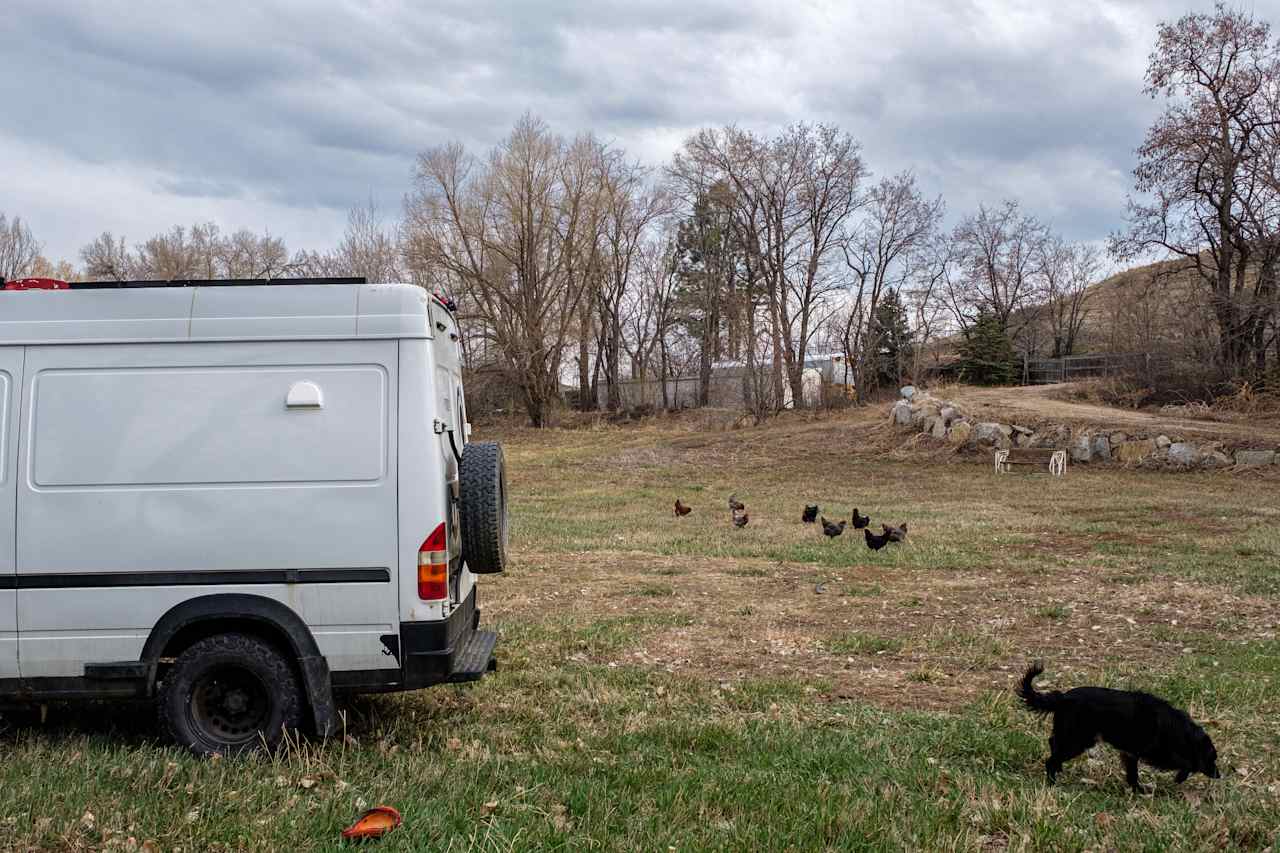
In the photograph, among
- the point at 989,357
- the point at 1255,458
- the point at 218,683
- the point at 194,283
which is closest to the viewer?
the point at 218,683

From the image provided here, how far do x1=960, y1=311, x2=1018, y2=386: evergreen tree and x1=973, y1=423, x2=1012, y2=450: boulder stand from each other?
17.0 m

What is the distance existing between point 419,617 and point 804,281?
135 ft

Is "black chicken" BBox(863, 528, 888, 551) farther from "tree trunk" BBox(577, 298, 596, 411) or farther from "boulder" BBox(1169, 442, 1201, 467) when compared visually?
"tree trunk" BBox(577, 298, 596, 411)

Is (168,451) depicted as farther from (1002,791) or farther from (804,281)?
(804,281)

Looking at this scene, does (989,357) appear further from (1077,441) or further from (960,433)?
(1077,441)

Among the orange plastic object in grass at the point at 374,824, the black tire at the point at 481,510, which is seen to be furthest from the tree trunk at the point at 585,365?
the orange plastic object in grass at the point at 374,824

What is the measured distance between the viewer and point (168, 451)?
17.8 feet

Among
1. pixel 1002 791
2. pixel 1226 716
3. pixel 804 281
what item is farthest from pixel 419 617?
pixel 804 281

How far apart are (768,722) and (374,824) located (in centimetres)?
285

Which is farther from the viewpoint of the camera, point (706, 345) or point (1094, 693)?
point (706, 345)

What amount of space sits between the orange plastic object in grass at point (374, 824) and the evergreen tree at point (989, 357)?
44.2 meters

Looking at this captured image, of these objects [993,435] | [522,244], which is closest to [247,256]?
[522,244]

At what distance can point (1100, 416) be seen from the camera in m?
28.9

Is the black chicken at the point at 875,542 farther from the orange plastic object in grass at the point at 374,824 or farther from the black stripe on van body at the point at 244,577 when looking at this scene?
the orange plastic object in grass at the point at 374,824
